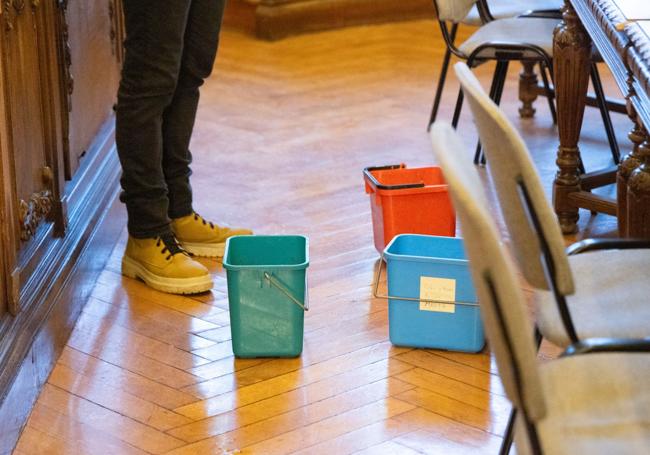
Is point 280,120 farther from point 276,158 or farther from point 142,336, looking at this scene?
point 142,336

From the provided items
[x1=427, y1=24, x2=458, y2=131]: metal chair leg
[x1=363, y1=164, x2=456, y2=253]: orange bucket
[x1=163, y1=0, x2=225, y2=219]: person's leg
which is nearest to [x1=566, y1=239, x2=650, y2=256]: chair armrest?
[x1=363, y1=164, x2=456, y2=253]: orange bucket

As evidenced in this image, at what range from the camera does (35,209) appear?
2742 mm

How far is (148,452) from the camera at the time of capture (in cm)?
226

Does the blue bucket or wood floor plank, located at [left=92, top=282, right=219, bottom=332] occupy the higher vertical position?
the blue bucket

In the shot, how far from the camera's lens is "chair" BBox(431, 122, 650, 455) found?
1.29 m

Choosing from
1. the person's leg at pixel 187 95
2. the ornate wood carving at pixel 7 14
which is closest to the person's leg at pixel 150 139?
the person's leg at pixel 187 95

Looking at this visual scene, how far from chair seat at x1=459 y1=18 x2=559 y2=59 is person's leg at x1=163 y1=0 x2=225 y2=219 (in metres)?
1.06

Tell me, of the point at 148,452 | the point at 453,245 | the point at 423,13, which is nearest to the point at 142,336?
the point at 148,452

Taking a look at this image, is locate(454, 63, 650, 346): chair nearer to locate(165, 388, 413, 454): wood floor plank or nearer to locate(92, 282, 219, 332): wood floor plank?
locate(165, 388, 413, 454): wood floor plank

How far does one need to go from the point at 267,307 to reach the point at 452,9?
1.79m

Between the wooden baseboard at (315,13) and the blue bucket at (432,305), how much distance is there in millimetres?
3774

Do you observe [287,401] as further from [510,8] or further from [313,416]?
[510,8]

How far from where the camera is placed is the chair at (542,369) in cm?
129

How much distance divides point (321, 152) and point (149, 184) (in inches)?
57.1
